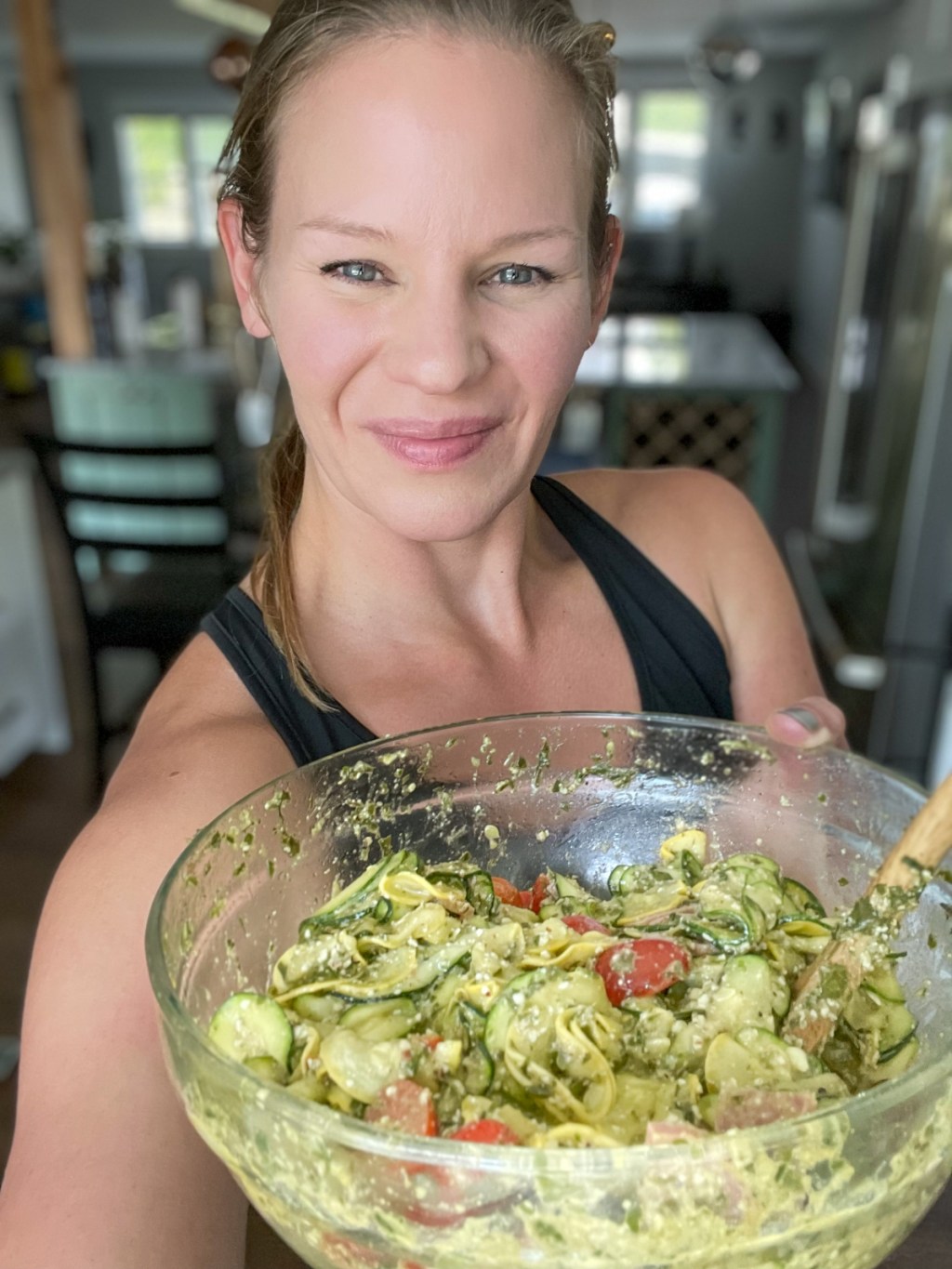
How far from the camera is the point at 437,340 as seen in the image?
846 millimetres

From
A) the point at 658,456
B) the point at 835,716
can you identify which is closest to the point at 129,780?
the point at 835,716

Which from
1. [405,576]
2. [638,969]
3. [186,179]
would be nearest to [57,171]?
[405,576]

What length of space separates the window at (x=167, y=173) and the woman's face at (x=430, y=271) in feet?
41.9

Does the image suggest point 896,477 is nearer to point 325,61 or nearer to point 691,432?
point 691,432

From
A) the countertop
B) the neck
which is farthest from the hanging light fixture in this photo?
the neck

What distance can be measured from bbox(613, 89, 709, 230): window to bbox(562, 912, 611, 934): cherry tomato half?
1245 cm

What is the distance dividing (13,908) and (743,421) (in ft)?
11.0

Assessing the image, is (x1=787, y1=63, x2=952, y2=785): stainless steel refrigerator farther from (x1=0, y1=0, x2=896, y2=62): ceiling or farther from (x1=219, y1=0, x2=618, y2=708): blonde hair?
(x1=0, y1=0, x2=896, y2=62): ceiling

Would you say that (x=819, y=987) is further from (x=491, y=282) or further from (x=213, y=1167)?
(x=491, y=282)

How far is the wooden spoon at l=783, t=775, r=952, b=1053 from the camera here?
63 centimetres

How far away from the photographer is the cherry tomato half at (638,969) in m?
0.63

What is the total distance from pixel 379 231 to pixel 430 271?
0.15ft

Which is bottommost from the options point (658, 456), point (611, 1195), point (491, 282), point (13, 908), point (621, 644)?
point (13, 908)

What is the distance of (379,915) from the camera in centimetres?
69
